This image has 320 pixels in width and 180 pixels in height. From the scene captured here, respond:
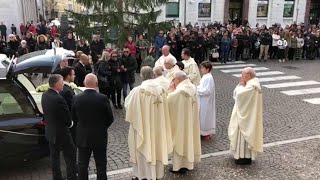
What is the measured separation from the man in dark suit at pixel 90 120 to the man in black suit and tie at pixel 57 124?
0.61ft

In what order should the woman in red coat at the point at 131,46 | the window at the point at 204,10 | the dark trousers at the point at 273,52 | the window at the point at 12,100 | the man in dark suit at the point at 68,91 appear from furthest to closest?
1. the window at the point at 204,10
2. the dark trousers at the point at 273,52
3. the woman in red coat at the point at 131,46
4. the window at the point at 12,100
5. the man in dark suit at the point at 68,91

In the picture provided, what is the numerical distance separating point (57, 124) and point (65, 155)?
1.78ft

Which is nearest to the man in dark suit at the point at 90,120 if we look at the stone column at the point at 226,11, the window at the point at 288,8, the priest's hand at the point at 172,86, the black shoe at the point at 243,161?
the priest's hand at the point at 172,86

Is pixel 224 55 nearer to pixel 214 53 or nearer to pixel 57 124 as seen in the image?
pixel 214 53

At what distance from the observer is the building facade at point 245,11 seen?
100 ft

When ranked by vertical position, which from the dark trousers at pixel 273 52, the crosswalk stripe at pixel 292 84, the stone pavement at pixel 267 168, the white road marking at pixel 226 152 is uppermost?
the dark trousers at pixel 273 52

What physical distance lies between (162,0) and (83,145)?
1006cm

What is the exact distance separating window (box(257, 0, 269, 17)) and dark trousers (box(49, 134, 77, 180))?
30.2 m

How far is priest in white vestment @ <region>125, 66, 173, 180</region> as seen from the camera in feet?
18.4

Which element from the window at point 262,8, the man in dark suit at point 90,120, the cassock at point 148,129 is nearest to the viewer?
the man in dark suit at point 90,120

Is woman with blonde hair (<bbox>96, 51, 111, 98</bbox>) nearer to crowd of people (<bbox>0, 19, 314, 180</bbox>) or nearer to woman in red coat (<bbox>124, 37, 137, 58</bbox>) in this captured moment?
crowd of people (<bbox>0, 19, 314, 180</bbox>)

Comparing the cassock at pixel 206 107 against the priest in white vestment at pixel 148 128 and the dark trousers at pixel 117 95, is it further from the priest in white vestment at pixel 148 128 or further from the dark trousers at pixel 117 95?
the dark trousers at pixel 117 95

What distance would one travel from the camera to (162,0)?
1423 centimetres

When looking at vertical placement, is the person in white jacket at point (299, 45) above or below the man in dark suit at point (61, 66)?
below
